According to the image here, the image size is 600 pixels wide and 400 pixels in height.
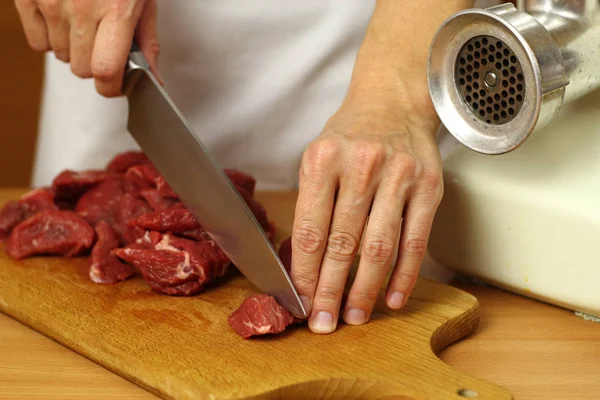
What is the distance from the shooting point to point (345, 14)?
8.24 ft

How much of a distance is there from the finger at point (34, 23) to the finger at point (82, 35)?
0.42ft

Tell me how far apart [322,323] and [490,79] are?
0.56 m

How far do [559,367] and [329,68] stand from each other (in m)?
1.23

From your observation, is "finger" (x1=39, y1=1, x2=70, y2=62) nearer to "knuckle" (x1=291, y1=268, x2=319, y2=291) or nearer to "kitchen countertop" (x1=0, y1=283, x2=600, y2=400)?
"kitchen countertop" (x1=0, y1=283, x2=600, y2=400)

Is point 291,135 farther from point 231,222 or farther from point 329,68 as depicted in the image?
point 231,222

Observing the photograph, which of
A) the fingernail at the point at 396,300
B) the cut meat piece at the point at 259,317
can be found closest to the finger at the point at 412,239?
the fingernail at the point at 396,300

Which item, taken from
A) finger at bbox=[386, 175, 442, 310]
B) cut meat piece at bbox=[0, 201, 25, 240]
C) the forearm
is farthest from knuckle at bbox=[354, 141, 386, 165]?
cut meat piece at bbox=[0, 201, 25, 240]

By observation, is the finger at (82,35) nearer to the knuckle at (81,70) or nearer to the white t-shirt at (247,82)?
the knuckle at (81,70)

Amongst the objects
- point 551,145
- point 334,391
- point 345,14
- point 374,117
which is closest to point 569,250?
point 551,145

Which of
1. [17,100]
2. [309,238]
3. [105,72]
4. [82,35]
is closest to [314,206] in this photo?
[309,238]

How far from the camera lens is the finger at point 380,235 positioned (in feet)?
5.59

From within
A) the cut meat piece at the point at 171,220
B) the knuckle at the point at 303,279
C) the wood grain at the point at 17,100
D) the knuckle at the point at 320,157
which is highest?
the knuckle at the point at 320,157

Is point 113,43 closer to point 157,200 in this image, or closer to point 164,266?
point 157,200

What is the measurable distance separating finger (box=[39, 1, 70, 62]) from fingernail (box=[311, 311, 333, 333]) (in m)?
0.94
